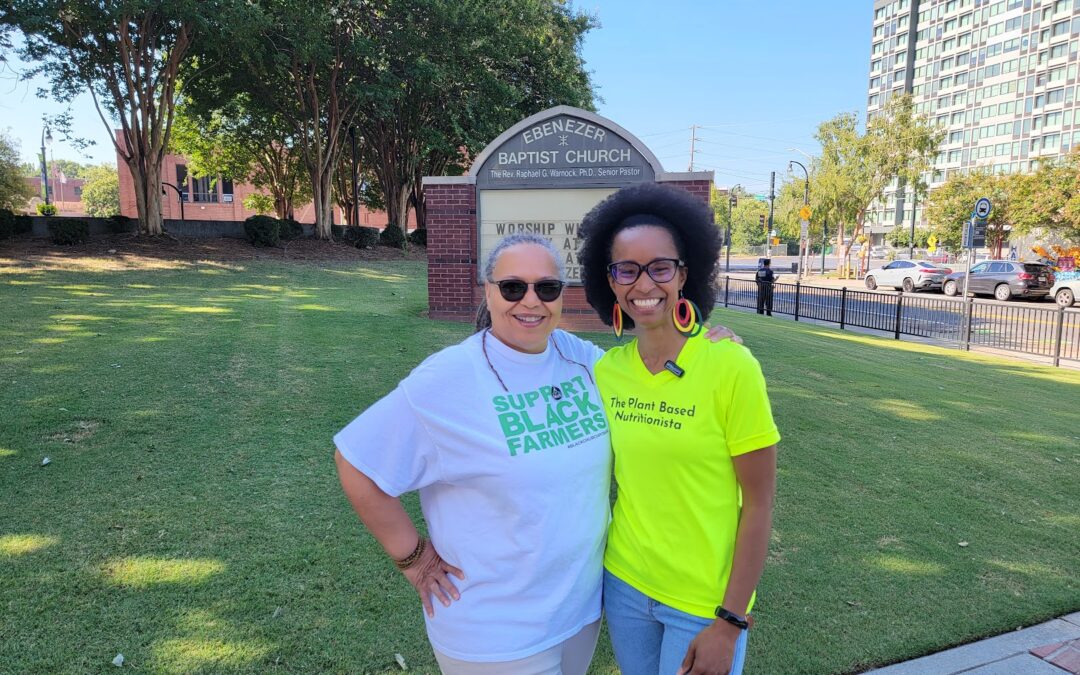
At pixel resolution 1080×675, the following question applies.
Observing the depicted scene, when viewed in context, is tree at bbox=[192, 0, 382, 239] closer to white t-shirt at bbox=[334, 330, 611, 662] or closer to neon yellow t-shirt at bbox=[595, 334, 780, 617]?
white t-shirt at bbox=[334, 330, 611, 662]

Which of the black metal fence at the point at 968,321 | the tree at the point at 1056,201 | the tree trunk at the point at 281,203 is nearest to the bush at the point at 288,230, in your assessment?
the tree trunk at the point at 281,203

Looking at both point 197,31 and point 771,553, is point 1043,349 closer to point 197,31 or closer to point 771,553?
point 771,553

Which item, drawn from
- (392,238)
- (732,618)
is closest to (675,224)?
(732,618)

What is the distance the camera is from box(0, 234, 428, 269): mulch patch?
1596cm

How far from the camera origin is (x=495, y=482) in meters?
1.66

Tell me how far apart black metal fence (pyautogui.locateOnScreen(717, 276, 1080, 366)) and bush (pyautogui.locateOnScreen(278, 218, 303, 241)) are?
1518 centimetres

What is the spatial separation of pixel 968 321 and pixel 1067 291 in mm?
14787

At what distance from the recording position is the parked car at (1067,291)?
23.2 m

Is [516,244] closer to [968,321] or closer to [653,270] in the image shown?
[653,270]

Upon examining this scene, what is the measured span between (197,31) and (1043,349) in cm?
2085

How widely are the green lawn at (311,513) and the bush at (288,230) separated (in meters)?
14.7

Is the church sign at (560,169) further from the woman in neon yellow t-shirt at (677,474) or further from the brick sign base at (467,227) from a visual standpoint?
the woman in neon yellow t-shirt at (677,474)

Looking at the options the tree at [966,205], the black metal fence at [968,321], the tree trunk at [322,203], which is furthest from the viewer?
the tree at [966,205]

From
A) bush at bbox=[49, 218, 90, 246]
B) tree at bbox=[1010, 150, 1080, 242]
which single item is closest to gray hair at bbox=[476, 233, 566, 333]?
bush at bbox=[49, 218, 90, 246]
